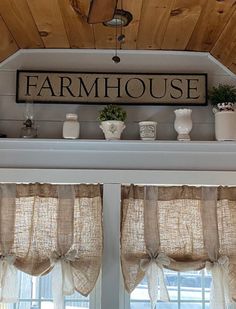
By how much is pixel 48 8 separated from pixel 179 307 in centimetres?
198

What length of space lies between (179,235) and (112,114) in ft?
2.83

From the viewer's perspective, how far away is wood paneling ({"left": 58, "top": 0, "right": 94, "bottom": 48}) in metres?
2.31

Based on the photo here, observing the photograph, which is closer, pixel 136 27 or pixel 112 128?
pixel 136 27

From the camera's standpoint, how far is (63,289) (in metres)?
2.79

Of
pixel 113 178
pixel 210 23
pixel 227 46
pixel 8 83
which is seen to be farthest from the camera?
pixel 8 83

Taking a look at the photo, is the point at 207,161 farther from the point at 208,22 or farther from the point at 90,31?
the point at 90,31

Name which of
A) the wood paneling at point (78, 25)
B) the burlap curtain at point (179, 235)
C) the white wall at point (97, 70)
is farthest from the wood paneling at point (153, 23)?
the burlap curtain at point (179, 235)

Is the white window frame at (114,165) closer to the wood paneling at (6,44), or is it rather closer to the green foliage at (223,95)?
the green foliage at (223,95)

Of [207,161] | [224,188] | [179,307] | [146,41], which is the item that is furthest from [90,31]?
[179,307]

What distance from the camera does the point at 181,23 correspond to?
252 cm

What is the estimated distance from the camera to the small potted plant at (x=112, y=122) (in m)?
2.79

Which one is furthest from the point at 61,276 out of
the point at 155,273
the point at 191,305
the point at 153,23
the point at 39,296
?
the point at 153,23

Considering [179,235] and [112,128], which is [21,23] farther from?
[179,235]

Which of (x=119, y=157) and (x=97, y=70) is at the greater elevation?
(x=97, y=70)
